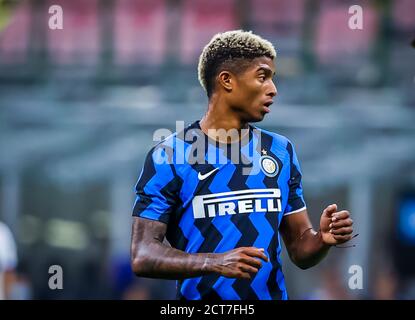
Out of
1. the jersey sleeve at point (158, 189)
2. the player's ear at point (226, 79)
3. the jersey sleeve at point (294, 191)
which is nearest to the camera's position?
the jersey sleeve at point (158, 189)

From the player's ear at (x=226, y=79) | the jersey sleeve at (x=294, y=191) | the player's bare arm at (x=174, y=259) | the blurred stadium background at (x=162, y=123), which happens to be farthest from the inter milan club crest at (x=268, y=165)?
the blurred stadium background at (x=162, y=123)

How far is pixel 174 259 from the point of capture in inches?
200

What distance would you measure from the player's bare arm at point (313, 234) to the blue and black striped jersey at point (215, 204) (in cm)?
12

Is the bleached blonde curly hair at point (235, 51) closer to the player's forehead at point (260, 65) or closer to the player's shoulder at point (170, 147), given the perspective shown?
the player's forehead at point (260, 65)

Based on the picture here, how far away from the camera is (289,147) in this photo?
559 cm

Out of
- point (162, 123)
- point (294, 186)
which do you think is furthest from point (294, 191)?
point (162, 123)

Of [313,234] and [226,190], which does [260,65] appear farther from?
[313,234]

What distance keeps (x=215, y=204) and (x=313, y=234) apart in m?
0.52

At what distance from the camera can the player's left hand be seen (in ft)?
16.5

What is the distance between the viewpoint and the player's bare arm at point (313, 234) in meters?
5.06

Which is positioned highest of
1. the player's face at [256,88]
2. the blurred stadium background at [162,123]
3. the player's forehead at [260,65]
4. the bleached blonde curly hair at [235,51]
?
the bleached blonde curly hair at [235,51]

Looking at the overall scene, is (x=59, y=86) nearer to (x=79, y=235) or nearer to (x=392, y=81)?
(x=79, y=235)

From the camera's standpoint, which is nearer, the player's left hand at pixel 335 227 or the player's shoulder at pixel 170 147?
the player's left hand at pixel 335 227

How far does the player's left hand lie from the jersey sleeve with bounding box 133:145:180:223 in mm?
761
